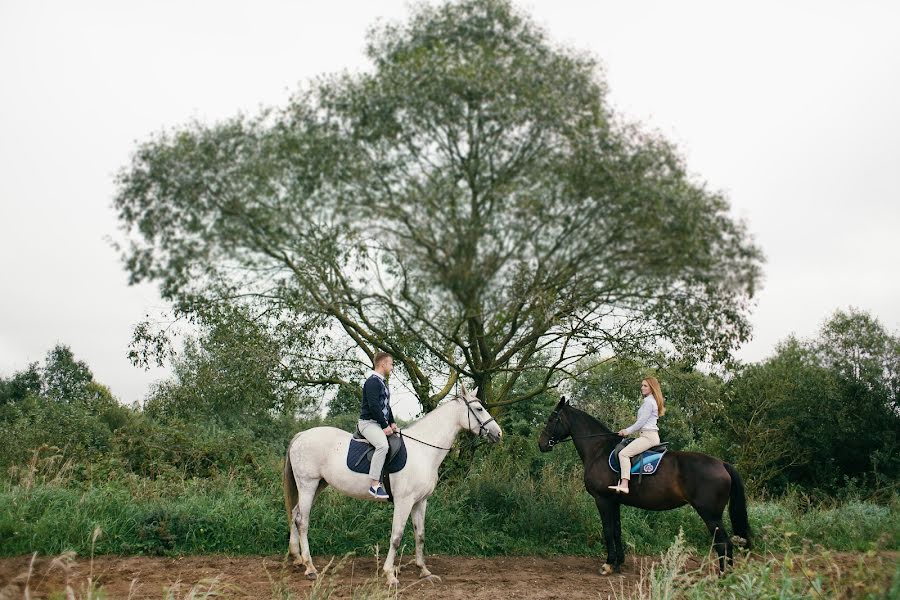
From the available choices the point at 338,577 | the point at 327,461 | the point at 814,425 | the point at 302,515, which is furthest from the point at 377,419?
the point at 814,425

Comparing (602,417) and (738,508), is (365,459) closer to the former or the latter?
(738,508)

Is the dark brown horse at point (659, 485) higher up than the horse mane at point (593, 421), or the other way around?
the horse mane at point (593, 421)

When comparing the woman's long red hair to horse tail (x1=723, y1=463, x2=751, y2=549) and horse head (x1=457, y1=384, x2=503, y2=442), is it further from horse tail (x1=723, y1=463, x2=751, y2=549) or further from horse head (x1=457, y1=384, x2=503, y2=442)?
horse head (x1=457, y1=384, x2=503, y2=442)

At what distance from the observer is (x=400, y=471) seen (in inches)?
329

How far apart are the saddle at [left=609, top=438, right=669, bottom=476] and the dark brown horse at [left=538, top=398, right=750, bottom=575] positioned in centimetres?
8

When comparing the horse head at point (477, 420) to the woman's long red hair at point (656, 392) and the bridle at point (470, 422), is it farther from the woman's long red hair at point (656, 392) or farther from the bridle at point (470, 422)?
the woman's long red hair at point (656, 392)

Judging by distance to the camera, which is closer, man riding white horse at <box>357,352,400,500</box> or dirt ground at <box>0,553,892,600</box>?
dirt ground at <box>0,553,892,600</box>

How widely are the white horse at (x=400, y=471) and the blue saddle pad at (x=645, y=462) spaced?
160cm

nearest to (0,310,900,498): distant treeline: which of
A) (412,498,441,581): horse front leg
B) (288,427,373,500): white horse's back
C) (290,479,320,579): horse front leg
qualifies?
(288,427,373,500): white horse's back

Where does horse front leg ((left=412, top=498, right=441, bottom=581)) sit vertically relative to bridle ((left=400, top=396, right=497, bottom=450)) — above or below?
below

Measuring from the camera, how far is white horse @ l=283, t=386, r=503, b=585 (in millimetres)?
8367

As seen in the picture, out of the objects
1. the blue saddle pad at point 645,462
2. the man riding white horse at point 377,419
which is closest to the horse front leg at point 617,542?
the blue saddle pad at point 645,462

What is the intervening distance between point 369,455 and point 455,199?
3.32 m

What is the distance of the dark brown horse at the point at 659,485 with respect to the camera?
8.37 m
